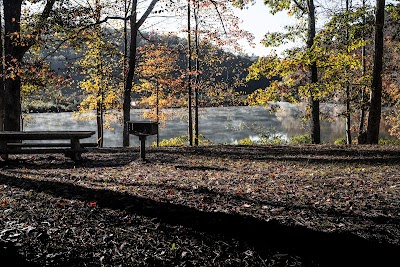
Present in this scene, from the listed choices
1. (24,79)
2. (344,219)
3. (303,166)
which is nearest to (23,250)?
(344,219)

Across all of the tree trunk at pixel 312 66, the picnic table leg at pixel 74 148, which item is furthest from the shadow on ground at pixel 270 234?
the tree trunk at pixel 312 66

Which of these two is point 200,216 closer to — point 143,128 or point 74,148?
point 143,128

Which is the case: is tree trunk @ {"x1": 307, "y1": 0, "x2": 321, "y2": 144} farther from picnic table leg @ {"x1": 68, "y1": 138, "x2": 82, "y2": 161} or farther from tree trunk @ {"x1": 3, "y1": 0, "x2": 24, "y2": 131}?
tree trunk @ {"x1": 3, "y1": 0, "x2": 24, "y2": 131}

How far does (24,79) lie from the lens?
Result: 10.6 meters

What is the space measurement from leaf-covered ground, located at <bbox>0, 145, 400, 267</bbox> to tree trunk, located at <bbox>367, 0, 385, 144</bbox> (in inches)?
213

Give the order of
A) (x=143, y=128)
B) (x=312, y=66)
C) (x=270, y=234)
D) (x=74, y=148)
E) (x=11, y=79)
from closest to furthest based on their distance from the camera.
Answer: (x=270, y=234)
(x=143, y=128)
(x=74, y=148)
(x=11, y=79)
(x=312, y=66)

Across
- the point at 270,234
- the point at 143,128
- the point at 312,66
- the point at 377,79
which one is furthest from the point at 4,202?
the point at 312,66

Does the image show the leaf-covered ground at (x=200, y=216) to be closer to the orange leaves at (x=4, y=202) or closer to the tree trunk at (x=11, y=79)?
the orange leaves at (x=4, y=202)

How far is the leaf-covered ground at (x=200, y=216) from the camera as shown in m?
3.34

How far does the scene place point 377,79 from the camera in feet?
42.2

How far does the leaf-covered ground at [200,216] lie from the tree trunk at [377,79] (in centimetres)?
542

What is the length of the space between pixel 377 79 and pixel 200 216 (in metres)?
11.1

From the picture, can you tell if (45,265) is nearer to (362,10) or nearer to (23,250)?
(23,250)

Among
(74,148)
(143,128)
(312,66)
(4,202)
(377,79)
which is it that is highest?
(312,66)
